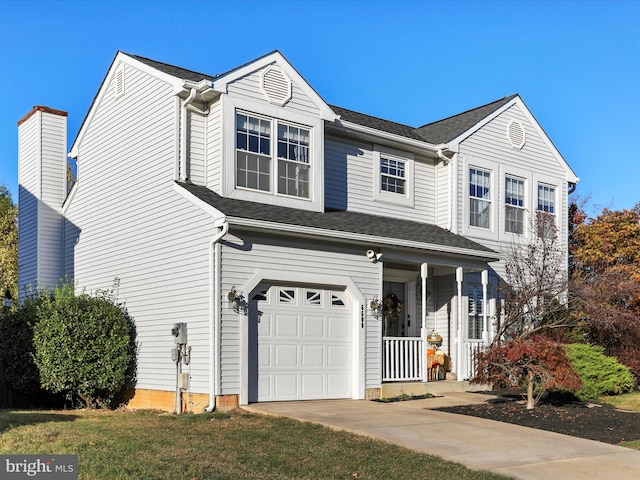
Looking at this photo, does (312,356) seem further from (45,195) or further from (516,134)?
(516,134)

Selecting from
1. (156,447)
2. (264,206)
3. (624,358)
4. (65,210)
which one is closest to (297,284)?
(264,206)

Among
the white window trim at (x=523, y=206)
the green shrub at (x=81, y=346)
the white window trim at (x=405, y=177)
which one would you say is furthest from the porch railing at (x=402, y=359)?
the green shrub at (x=81, y=346)

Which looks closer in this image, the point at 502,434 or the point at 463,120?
the point at 502,434

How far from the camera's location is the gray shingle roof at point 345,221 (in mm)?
14062

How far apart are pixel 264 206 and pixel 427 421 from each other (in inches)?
213

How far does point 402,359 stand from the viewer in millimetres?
16547

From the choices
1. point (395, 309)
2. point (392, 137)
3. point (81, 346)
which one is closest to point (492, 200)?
point (392, 137)

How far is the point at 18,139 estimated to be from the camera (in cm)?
2111

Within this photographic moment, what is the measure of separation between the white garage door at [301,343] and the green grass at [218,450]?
6.91 ft

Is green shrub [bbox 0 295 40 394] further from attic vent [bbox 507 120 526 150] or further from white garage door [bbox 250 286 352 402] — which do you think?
attic vent [bbox 507 120 526 150]

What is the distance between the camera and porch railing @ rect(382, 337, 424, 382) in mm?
16344

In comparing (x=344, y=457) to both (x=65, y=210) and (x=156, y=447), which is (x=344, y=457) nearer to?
(x=156, y=447)

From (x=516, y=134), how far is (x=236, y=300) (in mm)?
11143

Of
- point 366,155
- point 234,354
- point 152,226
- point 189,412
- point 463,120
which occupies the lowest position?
point 189,412
